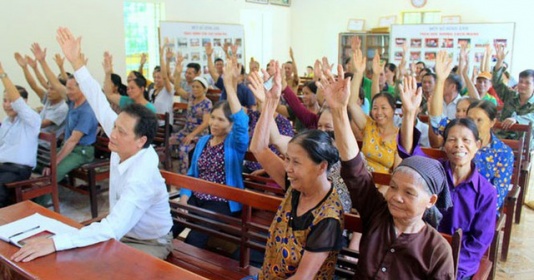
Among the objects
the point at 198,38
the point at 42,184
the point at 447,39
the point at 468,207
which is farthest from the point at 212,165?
the point at 447,39

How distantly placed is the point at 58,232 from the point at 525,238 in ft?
11.0

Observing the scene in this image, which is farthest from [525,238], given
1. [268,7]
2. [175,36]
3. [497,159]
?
[268,7]

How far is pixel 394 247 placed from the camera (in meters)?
1.44

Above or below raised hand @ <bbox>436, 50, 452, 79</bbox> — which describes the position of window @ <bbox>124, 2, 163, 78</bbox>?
above

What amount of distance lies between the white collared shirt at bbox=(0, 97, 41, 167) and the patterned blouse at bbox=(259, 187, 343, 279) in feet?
8.04

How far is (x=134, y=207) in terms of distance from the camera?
1.77m

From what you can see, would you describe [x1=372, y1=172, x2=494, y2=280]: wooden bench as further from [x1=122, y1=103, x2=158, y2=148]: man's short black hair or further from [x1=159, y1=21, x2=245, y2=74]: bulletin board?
[x1=159, y1=21, x2=245, y2=74]: bulletin board

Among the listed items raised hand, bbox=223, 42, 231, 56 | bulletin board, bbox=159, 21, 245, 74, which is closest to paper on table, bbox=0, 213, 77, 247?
bulletin board, bbox=159, 21, 245, 74

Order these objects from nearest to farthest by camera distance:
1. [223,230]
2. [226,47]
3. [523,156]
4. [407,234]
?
1. [407,234]
2. [223,230]
3. [523,156]
4. [226,47]

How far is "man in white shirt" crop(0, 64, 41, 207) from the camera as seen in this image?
324cm

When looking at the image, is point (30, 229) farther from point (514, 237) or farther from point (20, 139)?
point (514, 237)

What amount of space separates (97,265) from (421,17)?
391 inches

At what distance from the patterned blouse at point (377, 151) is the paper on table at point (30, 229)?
169cm

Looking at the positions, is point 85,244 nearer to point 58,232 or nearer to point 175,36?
point 58,232
